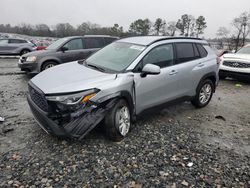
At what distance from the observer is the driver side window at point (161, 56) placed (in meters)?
3.49

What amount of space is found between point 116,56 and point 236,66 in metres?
5.84

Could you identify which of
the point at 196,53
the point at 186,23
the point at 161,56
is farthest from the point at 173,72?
the point at 186,23

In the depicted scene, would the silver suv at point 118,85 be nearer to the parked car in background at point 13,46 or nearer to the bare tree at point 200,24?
the parked car in background at point 13,46

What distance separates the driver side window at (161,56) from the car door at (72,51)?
15.4ft

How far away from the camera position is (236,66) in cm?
750

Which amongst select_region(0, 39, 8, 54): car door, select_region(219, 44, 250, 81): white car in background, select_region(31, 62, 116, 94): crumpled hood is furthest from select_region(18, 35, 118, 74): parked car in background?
select_region(0, 39, 8, 54): car door

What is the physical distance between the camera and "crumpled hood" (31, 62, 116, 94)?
2699 mm

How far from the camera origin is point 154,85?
3.48 m

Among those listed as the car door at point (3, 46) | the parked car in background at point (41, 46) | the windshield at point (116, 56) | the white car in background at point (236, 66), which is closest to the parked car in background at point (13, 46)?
the car door at point (3, 46)

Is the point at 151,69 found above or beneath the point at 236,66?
A: above

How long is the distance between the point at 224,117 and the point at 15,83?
21.3ft

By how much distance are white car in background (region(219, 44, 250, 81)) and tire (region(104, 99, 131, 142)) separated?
600 centimetres

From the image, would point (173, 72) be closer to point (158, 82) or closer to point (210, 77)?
point (158, 82)

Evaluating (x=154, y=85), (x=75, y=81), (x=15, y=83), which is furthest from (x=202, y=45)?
(x=15, y=83)
